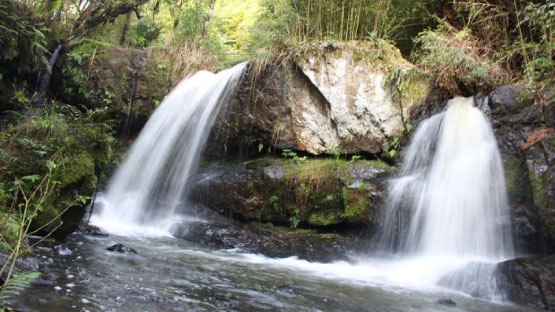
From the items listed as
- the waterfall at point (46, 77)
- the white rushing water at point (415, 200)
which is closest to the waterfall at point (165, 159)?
the white rushing water at point (415, 200)

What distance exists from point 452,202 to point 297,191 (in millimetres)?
2446

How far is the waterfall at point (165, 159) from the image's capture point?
711 cm

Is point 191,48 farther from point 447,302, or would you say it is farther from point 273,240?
point 447,302

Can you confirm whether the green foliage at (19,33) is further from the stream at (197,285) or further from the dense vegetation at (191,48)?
the stream at (197,285)

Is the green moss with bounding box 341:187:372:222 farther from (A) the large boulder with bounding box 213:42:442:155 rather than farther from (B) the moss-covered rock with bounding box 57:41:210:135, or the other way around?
(B) the moss-covered rock with bounding box 57:41:210:135

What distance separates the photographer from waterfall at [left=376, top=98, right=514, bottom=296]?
530 cm

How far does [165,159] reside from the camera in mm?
7863

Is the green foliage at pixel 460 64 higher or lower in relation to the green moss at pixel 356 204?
higher

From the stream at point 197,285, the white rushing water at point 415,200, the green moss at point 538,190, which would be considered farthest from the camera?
the white rushing water at point 415,200

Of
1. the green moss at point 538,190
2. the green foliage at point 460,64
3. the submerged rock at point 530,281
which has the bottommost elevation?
the submerged rock at point 530,281

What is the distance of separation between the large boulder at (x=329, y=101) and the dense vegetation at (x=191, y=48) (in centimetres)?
41

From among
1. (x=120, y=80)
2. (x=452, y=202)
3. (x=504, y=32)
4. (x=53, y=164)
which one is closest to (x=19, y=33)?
(x=120, y=80)

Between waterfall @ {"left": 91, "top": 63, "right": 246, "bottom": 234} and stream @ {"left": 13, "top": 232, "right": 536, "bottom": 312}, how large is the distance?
1.62 meters

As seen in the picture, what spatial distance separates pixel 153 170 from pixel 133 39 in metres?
5.37
